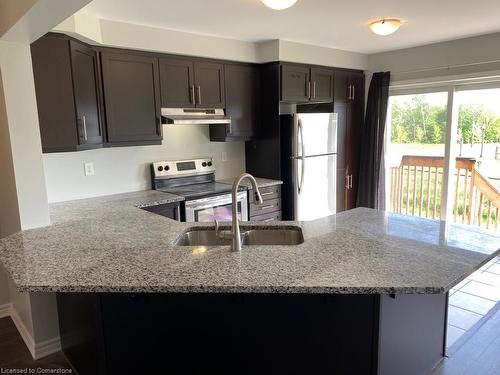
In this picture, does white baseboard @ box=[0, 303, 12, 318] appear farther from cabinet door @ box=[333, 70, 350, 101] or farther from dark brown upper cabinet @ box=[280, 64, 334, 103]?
cabinet door @ box=[333, 70, 350, 101]

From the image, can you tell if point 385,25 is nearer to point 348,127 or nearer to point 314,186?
point 348,127

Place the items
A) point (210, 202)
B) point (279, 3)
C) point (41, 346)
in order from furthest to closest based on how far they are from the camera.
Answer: point (210, 202) < point (41, 346) < point (279, 3)

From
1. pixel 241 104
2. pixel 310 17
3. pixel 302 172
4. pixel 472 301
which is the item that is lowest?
pixel 472 301

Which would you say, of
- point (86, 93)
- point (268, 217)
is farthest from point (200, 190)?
point (86, 93)

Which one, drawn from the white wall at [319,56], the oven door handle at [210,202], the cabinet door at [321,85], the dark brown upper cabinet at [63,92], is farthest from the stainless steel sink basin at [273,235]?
the cabinet door at [321,85]

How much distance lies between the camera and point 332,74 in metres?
4.36

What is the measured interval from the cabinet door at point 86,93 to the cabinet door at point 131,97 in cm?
10

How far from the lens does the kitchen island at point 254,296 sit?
1465 millimetres

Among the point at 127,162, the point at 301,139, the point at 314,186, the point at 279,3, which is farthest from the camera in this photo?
the point at 314,186

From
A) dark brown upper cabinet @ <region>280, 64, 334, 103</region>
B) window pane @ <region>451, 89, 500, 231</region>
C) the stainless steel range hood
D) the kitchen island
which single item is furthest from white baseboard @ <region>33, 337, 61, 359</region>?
window pane @ <region>451, 89, 500, 231</region>

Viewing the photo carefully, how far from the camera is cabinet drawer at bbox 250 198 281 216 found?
388 cm

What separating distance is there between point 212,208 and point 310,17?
6.06 feet

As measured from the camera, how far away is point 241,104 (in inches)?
155

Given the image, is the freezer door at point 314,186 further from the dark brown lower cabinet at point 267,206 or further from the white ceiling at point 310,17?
the white ceiling at point 310,17
